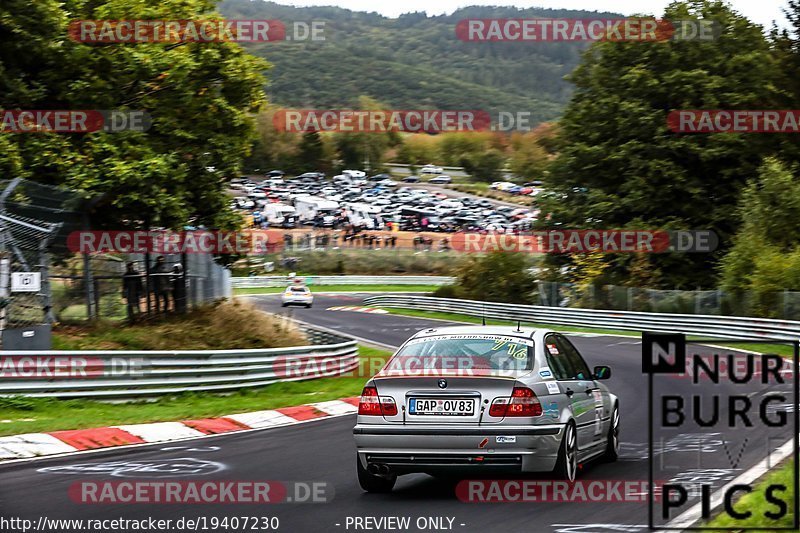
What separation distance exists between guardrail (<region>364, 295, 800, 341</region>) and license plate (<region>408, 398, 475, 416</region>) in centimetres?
1816

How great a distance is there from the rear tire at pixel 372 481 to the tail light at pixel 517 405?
1194 mm

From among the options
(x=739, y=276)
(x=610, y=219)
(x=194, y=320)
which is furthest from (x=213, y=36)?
(x=610, y=219)

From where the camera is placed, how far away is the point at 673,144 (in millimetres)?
44750

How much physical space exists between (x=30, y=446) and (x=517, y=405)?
6.57m

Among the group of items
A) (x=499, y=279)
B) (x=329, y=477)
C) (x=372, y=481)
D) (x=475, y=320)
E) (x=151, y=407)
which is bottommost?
(x=475, y=320)

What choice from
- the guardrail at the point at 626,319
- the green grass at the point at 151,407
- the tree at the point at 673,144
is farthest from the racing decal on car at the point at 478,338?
the tree at the point at 673,144

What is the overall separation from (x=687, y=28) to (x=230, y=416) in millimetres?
35794

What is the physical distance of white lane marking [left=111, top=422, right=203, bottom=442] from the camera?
14164mm

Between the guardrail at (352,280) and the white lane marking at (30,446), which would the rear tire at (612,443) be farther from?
the guardrail at (352,280)

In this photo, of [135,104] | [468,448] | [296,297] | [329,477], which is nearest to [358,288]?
[296,297]

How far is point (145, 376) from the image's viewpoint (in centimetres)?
1872

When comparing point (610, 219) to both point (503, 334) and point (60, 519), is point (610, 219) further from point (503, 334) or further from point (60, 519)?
point (60, 519)

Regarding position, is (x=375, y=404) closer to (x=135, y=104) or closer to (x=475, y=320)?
(x=135, y=104)

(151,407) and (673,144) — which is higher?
(673,144)
